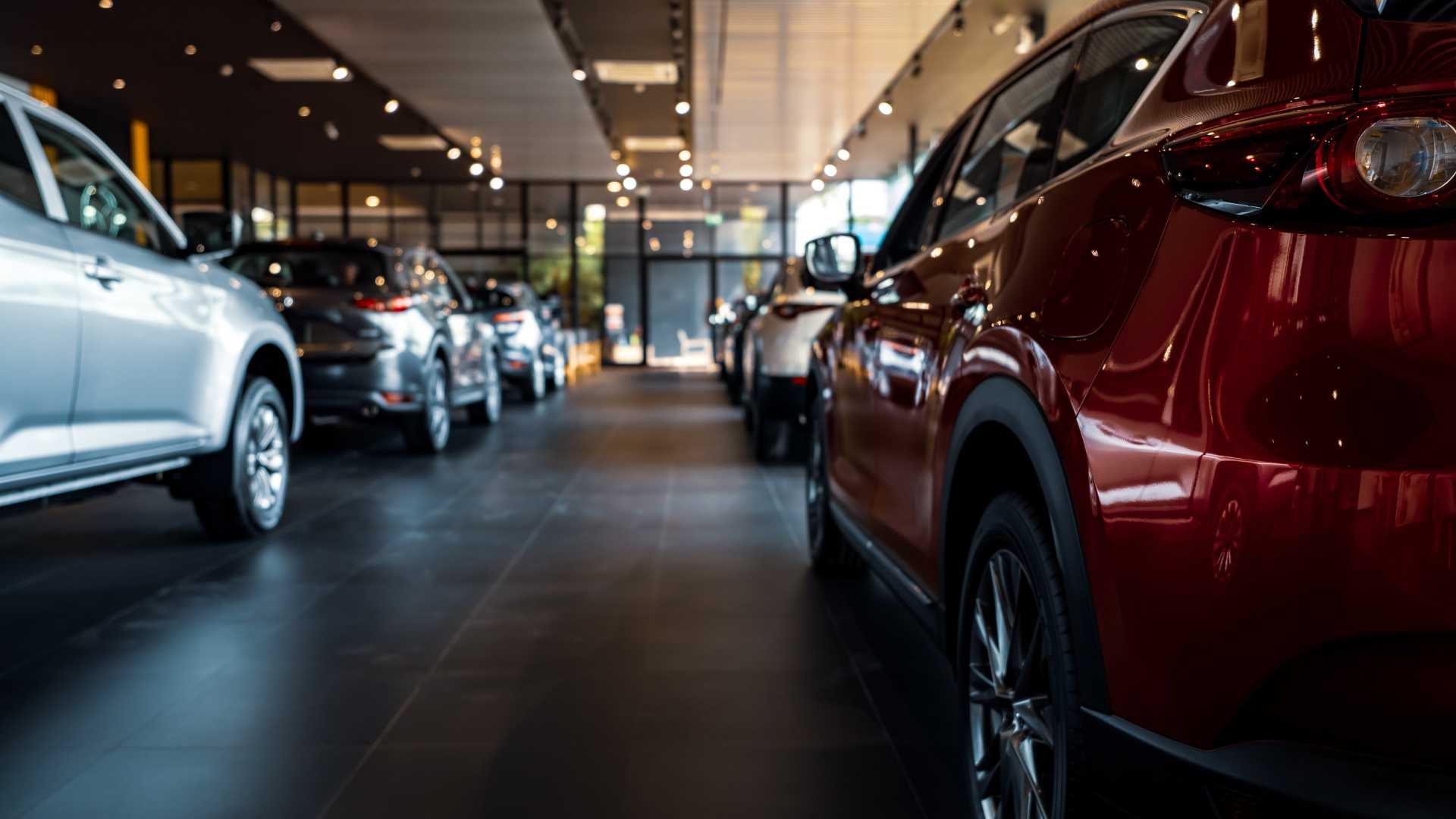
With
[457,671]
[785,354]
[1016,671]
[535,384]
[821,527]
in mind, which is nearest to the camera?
[1016,671]

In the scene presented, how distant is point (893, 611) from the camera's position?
463 cm

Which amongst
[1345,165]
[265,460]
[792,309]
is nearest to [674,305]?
[792,309]

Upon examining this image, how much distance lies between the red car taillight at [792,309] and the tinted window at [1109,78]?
637 cm

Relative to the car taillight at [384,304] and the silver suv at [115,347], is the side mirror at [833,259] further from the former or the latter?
the car taillight at [384,304]

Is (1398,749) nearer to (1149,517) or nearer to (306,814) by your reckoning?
(1149,517)

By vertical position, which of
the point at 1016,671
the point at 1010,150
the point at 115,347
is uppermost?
the point at 1010,150

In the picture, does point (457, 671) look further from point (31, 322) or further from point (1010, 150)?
point (1010, 150)

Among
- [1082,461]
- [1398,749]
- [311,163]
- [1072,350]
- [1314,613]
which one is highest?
[311,163]

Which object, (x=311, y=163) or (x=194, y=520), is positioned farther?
(x=311, y=163)

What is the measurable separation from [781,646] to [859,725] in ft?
2.68

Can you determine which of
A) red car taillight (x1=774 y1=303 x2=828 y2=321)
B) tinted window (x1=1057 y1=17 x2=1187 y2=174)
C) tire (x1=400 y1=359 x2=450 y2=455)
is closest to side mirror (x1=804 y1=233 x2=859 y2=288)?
tinted window (x1=1057 y1=17 x2=1187 y2=174)

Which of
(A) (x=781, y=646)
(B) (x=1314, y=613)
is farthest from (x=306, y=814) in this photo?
(B) (x=1314, y=613)

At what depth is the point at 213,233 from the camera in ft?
17.3

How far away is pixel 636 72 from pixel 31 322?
1294 cm
